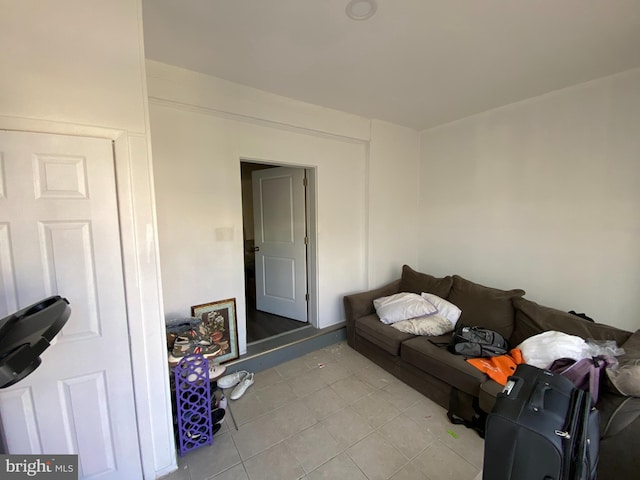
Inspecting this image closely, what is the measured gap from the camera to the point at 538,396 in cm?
97

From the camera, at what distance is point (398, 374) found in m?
2.44

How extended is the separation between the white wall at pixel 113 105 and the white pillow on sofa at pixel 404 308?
1.94m

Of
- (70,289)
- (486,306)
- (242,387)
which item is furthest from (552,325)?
(70,289)

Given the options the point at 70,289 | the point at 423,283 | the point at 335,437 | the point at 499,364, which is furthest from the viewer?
the point at 423,283

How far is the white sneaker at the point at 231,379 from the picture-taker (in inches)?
89.7

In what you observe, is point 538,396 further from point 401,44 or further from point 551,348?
point 401,44

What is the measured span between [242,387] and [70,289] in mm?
1501

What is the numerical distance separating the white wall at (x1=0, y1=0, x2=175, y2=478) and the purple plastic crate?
0.13 metres

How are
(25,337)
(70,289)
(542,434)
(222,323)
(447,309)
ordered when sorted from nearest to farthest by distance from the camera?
1. (25,337)
2. (542,434)
3. (70,289)
4. (222,323)
5. (447,309)

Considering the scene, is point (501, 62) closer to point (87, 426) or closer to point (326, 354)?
point (326, 354)

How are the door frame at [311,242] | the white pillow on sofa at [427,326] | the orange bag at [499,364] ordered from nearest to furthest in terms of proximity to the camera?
the orange bag at [499,364] < the white pillow on sofa at [427,326] < the door frame at [311,242]

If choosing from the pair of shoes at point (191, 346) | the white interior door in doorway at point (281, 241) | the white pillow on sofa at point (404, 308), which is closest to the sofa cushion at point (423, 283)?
the white pillow on sofa at point (404, 308)

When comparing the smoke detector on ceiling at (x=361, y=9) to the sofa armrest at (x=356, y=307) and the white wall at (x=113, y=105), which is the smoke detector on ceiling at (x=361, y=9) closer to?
the white wall at (x=113, y=105)

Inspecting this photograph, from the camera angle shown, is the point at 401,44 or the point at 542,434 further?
the point at 401,44
